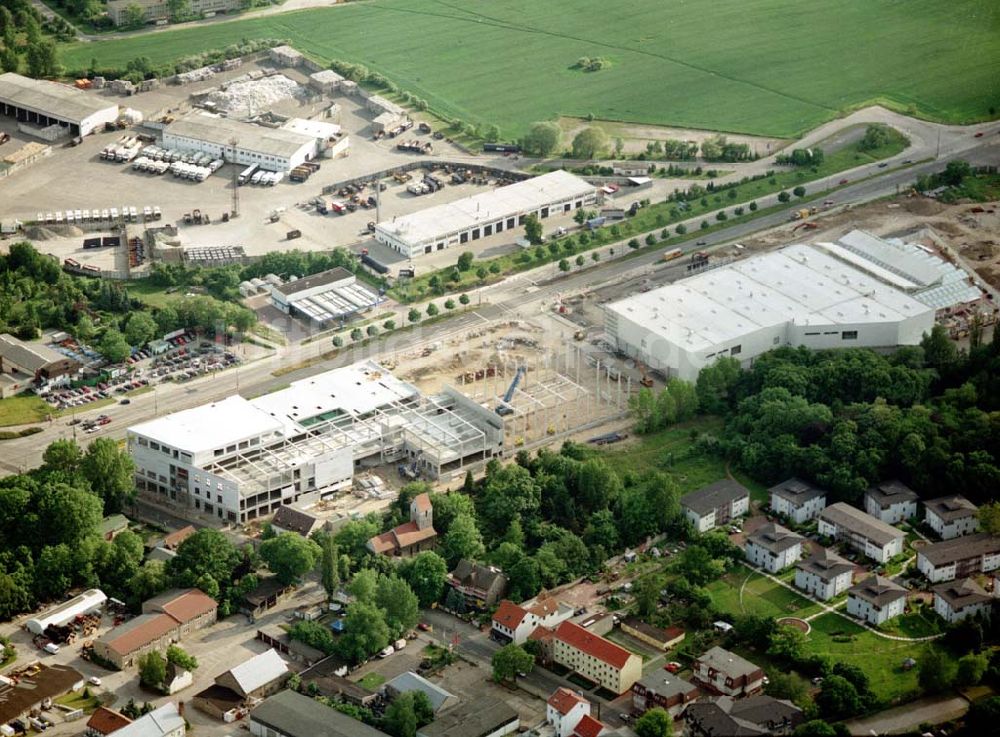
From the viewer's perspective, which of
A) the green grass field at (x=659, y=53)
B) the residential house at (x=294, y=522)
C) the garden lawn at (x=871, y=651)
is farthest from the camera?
the green grass field at (x=659, y=53)

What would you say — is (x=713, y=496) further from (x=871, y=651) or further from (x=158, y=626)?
(x=158, y=626)

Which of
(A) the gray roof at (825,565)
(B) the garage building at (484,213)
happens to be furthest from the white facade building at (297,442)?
(B) the garage building at (484,213)

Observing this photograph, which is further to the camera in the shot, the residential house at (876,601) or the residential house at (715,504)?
the residential house at (715,504)

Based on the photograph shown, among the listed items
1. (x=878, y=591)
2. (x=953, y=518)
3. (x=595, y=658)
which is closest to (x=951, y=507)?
(x=953, y=518)

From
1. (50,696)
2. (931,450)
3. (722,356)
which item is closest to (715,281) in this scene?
(722,356)

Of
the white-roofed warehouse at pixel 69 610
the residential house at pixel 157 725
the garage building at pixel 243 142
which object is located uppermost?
the garage building at pixel 243 142

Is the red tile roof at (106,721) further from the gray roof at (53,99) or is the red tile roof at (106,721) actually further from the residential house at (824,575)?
the gray roof at (53,99)

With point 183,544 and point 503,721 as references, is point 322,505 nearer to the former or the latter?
point 183,544
